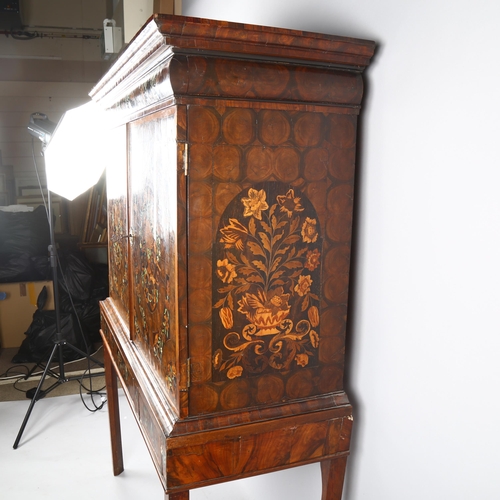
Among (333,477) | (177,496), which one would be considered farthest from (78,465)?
(333,477)

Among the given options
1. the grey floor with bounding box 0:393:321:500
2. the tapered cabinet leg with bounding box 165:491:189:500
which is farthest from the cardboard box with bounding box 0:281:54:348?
the tapered cabinet leg with bounding box 165:491:189:500

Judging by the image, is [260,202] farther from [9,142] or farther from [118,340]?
[9,142]

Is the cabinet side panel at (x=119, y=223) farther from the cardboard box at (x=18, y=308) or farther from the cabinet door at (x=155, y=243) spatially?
the cardboard box at (x=18, y=308)

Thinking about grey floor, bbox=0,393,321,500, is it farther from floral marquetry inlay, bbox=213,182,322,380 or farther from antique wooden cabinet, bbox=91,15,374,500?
floral marquetry inlay, bbox=213,182,322,380

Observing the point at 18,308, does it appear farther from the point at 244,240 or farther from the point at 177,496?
the point at 244,240

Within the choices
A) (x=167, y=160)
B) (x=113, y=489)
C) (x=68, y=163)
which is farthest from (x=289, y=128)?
(x=113, y=489)

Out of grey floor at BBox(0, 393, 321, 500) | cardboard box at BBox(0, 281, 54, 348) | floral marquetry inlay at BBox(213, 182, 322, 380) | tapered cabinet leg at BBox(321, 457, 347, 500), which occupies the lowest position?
grey floor at BBox(0, 393, 321, 500)

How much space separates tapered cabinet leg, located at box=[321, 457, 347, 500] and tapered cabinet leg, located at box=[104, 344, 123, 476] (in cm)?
108

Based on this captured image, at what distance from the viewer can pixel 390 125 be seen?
1115 millimetres

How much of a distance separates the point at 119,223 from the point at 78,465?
127cm

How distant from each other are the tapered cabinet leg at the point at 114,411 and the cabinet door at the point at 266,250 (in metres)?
1.06

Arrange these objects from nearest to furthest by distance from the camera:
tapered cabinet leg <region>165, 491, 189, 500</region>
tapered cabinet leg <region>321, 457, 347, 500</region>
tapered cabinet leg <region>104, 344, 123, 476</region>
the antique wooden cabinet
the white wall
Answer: the white wall → the antique wooden cabinet → tapered cabinet leg <region>165, 491, 189, 500</region> → tapered cabinet leg <region>321, 457, 347, 500</region> → tapered cabinet leg <region>104, 344, 123, 476</region>

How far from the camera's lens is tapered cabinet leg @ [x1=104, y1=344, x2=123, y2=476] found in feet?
6.97

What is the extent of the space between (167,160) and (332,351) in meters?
0.61
